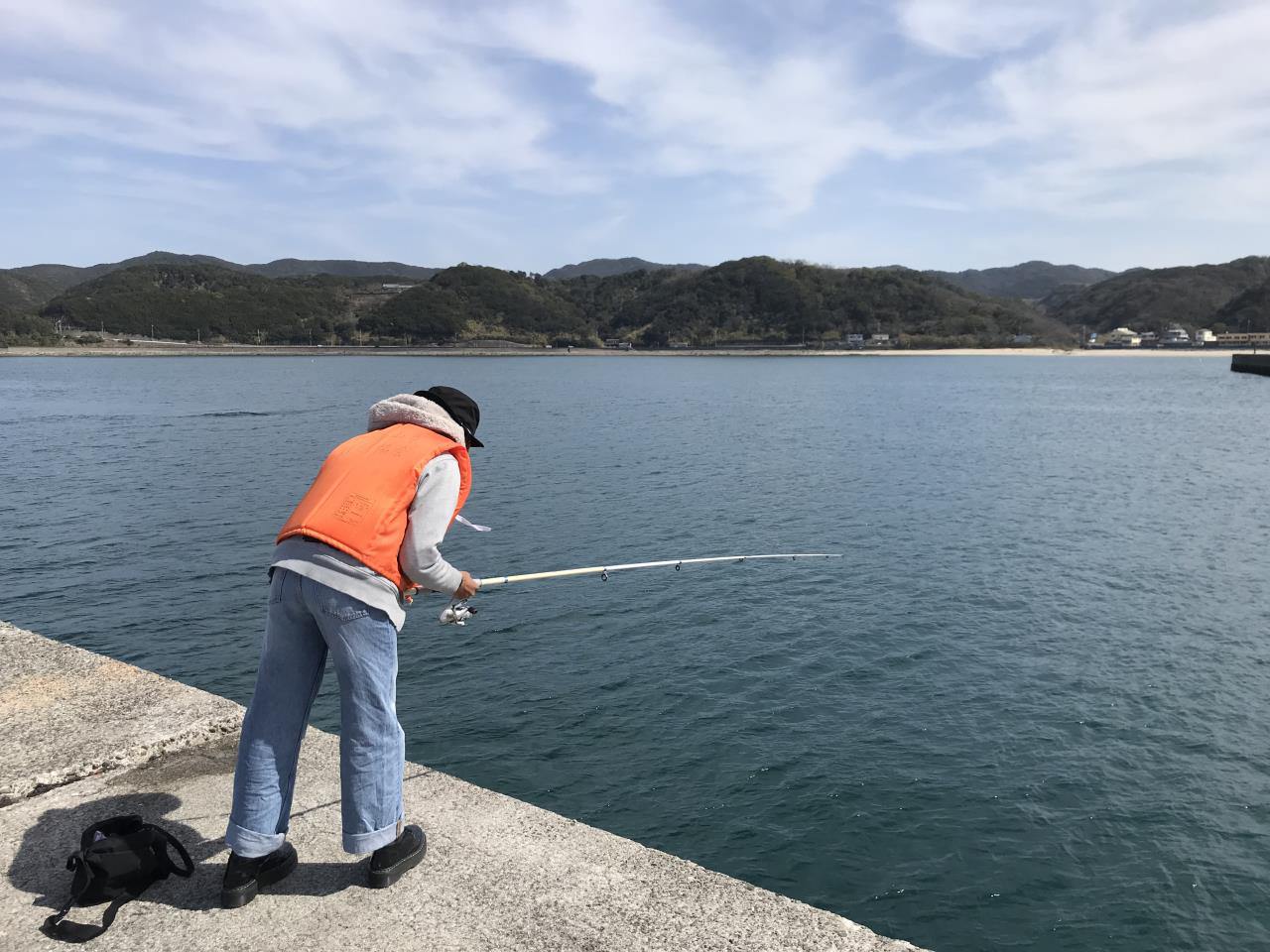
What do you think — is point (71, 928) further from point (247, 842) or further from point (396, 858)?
point (396, 858)

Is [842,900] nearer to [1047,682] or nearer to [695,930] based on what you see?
[695,930]

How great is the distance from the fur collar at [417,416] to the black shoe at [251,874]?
73.3 inches

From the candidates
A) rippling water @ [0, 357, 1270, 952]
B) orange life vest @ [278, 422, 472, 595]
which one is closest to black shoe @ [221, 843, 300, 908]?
orange life vest @ [278, 422, 472, 595]

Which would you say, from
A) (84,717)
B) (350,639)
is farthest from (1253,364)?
(84,717)

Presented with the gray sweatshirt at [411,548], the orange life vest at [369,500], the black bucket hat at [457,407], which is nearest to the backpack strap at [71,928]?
the gray sweatshirt at [411,548]

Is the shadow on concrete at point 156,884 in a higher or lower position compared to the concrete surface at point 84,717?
lower

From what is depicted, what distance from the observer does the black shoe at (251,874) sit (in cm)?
342

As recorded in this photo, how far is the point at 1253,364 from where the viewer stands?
106m

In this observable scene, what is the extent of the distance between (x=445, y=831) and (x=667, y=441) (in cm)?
3846

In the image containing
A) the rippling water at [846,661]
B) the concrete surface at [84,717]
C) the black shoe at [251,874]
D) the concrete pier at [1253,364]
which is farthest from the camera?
the concrete pier at [1253,364]

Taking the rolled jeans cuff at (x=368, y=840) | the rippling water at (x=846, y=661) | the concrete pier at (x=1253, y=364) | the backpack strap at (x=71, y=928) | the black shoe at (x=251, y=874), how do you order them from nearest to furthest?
the backpack strap at (x=71, y=928)
the black shoe at (x=251, y=874)
the rolled jeans cuff at (x=368, y=840)
the rippling water at (x=846, y=661)
the concrete pier at (x=1253, y=364)

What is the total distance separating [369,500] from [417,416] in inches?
19.1

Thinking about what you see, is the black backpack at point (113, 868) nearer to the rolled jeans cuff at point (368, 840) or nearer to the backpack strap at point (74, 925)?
the backpack strap at point (74, 925)

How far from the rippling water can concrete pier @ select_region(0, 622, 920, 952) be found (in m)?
3.70
